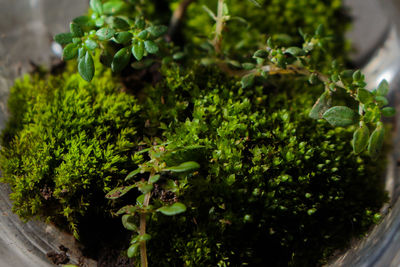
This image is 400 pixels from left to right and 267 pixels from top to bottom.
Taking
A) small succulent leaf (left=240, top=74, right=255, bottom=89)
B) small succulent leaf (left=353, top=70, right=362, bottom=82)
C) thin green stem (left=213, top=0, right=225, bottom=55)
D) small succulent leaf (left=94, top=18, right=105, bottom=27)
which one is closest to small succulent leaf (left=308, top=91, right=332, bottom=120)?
small succulent leaf (left=353, top=70, right=362, bottom=82)

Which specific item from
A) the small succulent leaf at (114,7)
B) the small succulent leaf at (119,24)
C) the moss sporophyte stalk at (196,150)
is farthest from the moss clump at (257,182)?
the small succulent leaf at (114,7)

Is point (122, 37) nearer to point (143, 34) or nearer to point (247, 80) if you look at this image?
point (143, 34)

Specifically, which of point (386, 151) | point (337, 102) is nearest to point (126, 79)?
point (337, 102)

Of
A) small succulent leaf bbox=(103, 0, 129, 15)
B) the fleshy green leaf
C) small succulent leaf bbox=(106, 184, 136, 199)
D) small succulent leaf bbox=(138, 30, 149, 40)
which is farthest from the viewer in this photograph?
small succulent leaf bbox=(103, 0, 129, 15)

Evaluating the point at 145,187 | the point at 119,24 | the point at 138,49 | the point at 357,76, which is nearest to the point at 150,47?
the point at 138,49

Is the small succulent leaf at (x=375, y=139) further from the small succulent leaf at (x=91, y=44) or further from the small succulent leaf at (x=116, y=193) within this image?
the small succulent leaf at (x=91, y=44)

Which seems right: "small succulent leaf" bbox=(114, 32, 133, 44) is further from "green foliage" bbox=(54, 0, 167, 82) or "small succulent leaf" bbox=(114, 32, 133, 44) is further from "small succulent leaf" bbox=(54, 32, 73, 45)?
"small succulent leaf" bbox=(54, 32, 73, 45)

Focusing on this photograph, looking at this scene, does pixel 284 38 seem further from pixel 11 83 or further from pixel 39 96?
pixel 11 83
